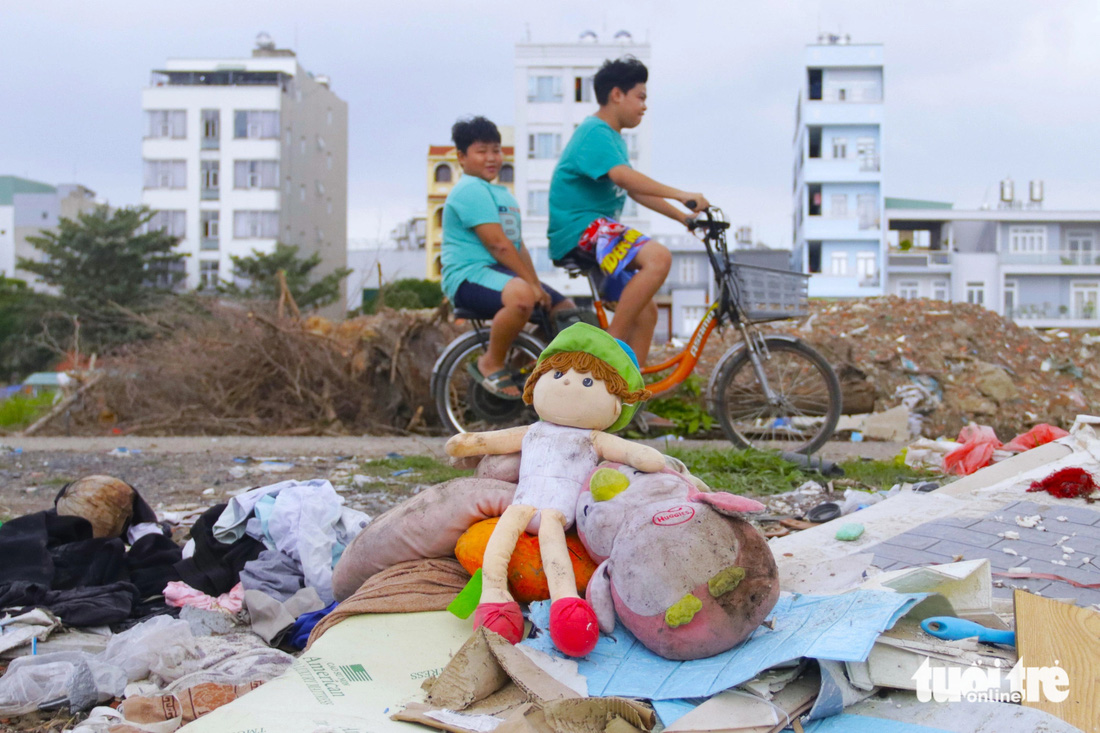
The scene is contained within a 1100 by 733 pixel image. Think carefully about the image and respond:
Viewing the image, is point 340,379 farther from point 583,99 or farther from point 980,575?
point 583,99

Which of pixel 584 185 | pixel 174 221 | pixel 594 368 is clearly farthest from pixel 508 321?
pixel 174 221

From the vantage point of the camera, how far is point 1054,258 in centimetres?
4853

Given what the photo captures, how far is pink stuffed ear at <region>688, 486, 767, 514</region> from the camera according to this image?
6.83ft

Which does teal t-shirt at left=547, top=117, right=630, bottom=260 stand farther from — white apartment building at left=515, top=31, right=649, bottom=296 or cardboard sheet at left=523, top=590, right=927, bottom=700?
white apartment building at left=515, top=31, right=649, bottom=296

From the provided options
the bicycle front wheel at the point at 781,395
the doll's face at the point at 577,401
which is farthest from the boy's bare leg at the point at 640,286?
the doll's face at the point at 577,401

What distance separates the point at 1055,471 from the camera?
343 centimetres

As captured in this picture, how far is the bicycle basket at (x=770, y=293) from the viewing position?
5660 mm

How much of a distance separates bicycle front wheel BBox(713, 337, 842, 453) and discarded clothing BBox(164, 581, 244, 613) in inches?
140

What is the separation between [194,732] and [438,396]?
14.6 ft

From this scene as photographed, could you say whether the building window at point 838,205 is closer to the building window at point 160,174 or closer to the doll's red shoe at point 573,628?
the building window at point 160,174

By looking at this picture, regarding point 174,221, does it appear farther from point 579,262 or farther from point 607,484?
point 607,484

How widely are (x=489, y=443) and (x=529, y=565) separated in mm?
473

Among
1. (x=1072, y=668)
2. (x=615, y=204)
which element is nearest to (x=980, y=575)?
(x=1072, y=668)

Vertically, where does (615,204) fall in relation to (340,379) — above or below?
above
